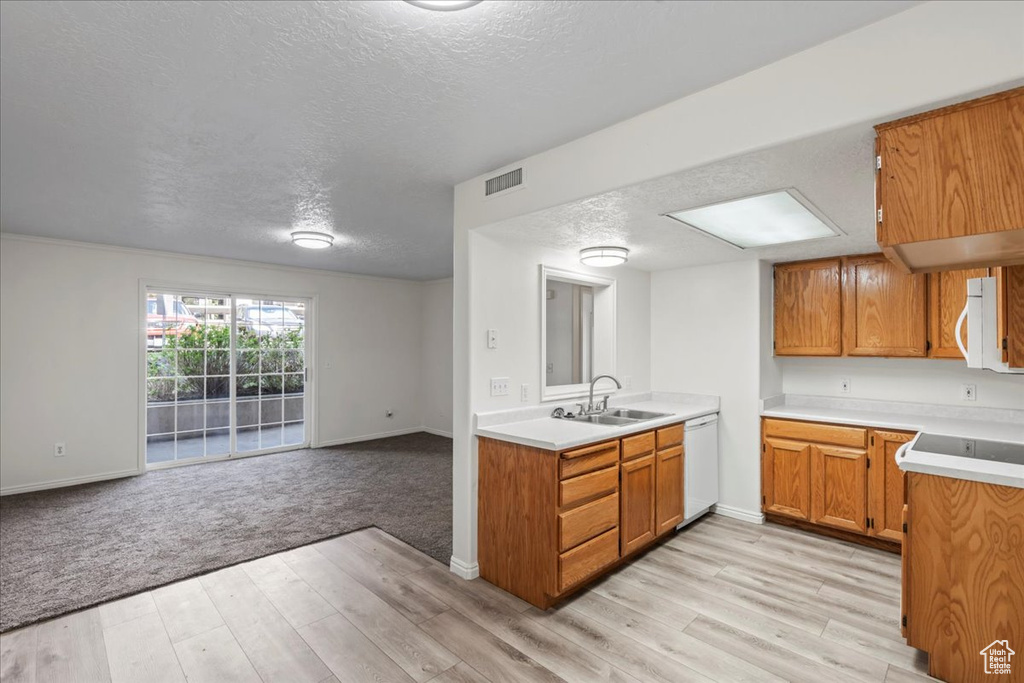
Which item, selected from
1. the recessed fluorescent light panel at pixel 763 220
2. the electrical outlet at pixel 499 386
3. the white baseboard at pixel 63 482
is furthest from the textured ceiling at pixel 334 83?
the white baseboard at pixel 63 482

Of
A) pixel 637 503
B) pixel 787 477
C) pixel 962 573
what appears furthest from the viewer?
pixel 787 477

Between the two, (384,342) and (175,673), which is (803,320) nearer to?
(175,673)

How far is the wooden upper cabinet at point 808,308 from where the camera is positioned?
362cm

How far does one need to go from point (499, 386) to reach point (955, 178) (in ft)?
7.47

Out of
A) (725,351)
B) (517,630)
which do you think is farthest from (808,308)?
(517,630)

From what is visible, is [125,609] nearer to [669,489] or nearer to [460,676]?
[460,676]

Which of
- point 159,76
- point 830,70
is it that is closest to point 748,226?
point 830,70

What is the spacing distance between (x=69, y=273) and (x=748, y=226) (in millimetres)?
6007

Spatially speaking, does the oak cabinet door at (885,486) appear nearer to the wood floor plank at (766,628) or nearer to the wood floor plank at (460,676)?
the wood floor plank at (766,628)

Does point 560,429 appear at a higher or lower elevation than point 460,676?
higher

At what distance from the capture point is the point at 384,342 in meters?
7.07

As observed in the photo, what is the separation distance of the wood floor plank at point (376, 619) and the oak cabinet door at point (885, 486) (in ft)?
9.47

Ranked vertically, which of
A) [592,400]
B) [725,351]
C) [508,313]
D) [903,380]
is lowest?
[592,400]

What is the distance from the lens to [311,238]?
163 inches
